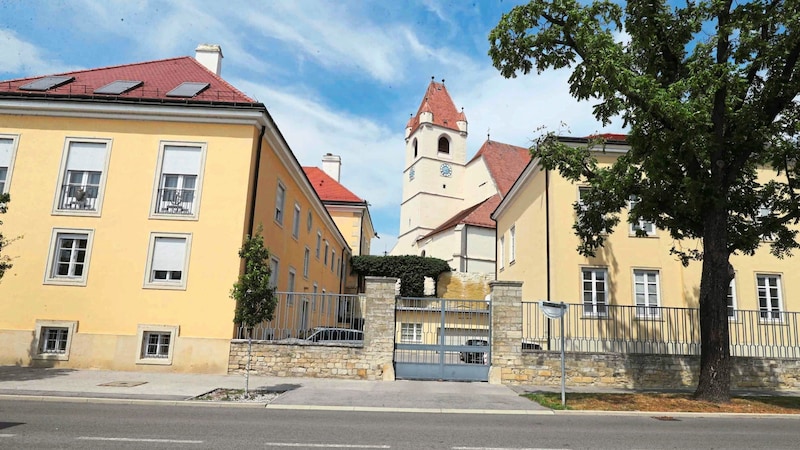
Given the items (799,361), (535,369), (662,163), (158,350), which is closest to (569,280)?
(535,369)

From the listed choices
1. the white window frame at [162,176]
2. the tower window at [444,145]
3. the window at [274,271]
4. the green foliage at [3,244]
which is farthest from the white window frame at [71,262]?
the tower window at [444,145]

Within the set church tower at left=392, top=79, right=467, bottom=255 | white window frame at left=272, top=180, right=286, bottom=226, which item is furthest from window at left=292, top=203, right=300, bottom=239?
church tower at left=392, top=79, right=467, bottom=255

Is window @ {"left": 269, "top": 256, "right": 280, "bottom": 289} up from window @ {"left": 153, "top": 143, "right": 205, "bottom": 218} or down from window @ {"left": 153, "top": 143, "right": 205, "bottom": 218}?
down

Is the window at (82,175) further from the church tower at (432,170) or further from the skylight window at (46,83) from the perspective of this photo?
the church tower at (432,170)

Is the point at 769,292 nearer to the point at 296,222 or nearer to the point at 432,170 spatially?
the point at 296,222

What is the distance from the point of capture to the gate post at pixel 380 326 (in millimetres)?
14164

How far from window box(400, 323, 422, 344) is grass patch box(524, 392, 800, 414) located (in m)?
3.54

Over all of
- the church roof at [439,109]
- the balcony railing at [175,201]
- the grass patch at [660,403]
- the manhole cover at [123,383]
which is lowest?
the manhole cover at [123,383]

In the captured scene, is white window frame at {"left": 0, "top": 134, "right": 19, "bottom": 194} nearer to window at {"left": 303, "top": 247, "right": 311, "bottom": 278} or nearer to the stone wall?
the stone wall

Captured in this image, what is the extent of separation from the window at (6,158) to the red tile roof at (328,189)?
76.9ft

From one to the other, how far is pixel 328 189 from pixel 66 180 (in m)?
25.1

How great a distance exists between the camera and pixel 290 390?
38.8 feet

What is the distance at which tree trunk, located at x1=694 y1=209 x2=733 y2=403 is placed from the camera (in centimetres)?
1141

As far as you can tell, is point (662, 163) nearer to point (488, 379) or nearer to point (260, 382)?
point (488, 379)
